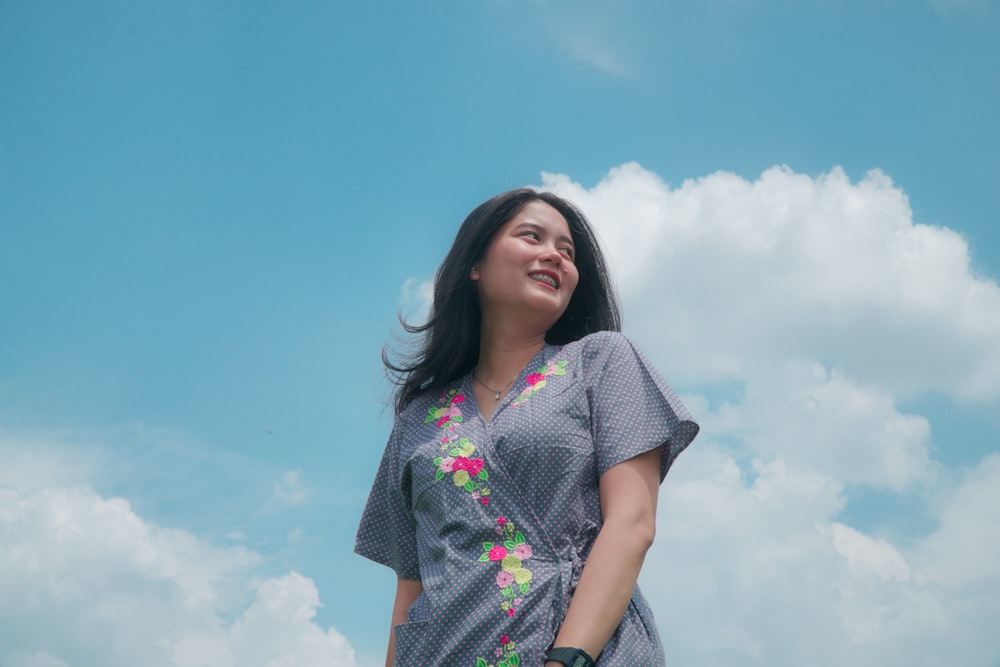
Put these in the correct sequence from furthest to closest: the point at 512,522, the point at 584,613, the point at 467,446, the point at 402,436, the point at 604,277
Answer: the point at 604,277, the point at 402,436, the point at 467,446, the point at 512,522, the point at 584,613

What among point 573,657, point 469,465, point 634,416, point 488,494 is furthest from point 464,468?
point 573,657

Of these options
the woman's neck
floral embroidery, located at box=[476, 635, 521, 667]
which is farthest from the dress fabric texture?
the woman's neck

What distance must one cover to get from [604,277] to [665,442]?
0.91m

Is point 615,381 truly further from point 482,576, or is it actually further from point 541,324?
point 482,576

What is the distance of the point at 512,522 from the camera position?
8.84 feet

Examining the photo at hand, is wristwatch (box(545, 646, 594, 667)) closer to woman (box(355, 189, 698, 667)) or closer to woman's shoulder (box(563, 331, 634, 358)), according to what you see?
woman (box(355, 189, 698, 667))

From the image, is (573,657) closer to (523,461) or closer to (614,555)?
(614,555)

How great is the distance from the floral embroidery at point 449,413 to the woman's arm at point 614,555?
543mm

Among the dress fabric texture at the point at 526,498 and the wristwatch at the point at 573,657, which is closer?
the wristwatch at the point at 573,657

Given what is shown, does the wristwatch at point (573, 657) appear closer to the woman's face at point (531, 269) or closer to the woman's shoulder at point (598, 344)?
the woman's shoulder at point (598, 344)

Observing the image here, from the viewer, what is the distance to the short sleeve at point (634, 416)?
9.06ft

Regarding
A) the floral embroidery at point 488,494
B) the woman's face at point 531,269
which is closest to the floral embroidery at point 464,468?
the floral embroidery at point 488,494

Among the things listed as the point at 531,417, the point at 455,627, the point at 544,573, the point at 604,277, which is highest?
the point at 604,277

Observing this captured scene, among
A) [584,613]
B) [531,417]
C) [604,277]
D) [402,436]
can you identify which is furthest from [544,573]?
[604,277]
